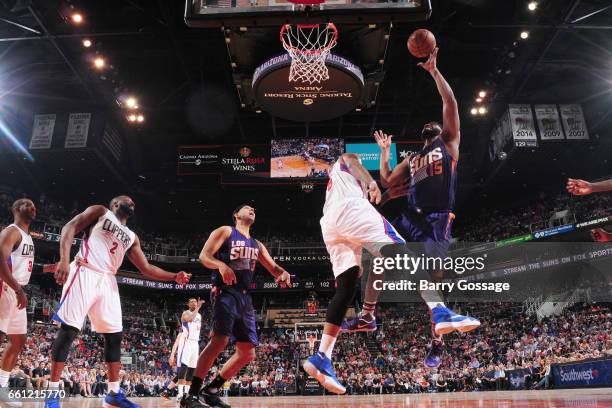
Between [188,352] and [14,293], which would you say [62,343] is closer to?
[14,293]

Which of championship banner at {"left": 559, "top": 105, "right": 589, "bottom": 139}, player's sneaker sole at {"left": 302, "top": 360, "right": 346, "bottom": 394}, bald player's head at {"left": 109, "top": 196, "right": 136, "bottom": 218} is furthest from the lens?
championship banner at {"left": 559, "top": 105, "right": 589, "bottom": 139}

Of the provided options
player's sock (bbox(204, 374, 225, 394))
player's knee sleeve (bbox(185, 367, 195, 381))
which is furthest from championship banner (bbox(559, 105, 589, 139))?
player's sock (bbox(204, 374, 225, 394))

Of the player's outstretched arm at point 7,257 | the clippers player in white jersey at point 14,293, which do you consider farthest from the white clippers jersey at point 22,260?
the player's outstretched arm at point 7,257

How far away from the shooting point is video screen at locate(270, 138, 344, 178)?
15578mm

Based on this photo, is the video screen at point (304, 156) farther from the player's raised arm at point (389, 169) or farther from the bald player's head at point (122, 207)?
the player's raised arm at point (389, 169)

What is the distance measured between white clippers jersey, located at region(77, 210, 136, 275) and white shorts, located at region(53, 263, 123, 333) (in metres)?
0.09

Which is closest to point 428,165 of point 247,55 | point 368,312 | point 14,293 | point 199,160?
point 368,312

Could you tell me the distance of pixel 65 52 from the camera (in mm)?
14266

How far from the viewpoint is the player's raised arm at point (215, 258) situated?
4254 millimetres

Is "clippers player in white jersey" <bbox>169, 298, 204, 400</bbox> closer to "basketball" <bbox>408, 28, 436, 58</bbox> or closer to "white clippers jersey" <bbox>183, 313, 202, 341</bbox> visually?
"white clippers jersey" <bbox>183, 313, 202, 341</bbox>

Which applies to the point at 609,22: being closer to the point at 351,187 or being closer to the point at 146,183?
the point at 351,187

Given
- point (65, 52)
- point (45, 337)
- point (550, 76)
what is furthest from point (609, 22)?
point (45, 337)

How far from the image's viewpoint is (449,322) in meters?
3.19

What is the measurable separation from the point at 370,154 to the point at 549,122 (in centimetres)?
652
